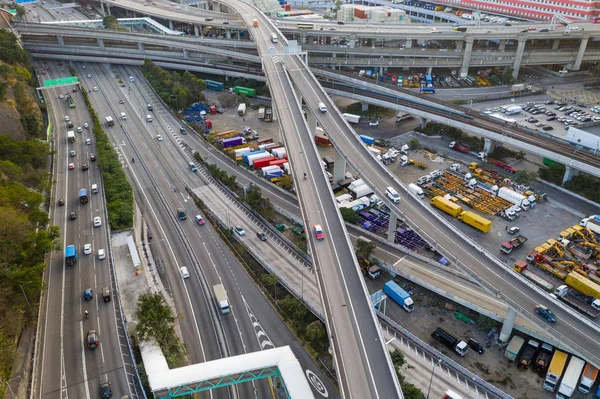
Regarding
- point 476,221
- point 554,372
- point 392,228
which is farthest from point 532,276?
point 392,228

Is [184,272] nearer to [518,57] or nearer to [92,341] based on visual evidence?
[92,341]

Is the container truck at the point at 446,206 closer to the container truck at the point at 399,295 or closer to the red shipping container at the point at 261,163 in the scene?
the container truck at the point at 399,295

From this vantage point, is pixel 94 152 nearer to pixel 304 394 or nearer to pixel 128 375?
pixel 128 375

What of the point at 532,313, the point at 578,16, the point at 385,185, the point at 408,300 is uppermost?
the point at 578,16

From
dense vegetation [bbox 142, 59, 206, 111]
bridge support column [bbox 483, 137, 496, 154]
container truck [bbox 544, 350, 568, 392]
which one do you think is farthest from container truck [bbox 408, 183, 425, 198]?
dense vegetation [bbox 142, 59, 206, 111]

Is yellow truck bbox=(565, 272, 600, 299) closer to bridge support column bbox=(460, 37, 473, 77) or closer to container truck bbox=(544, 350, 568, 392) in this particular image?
container truck bbox=(544, 350, 568, 392)

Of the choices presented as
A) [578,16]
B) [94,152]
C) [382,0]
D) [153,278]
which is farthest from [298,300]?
[382,0]

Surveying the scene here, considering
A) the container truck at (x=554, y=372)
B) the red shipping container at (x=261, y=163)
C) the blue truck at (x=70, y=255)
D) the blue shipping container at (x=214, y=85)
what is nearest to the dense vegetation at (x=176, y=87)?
Answer: the blue shipping container at (x=214, y=85)
